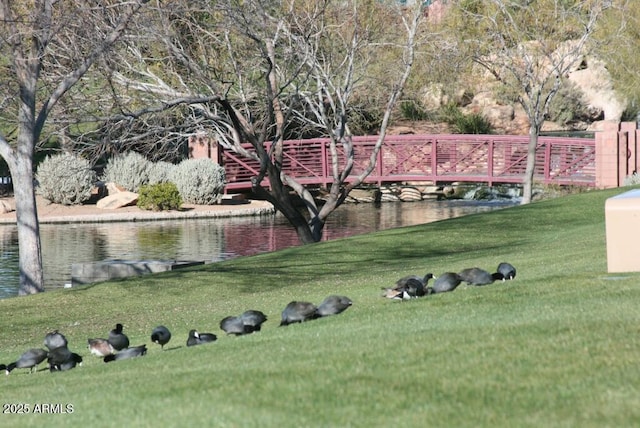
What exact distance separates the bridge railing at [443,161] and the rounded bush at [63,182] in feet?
19.5

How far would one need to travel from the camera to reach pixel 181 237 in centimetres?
3306

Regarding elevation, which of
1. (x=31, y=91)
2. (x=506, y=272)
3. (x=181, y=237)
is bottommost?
(x=181, y=237)

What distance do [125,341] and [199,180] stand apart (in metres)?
31.3

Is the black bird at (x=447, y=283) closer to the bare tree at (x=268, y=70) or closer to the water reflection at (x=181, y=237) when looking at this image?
the bare tree at (x=268, y=70)

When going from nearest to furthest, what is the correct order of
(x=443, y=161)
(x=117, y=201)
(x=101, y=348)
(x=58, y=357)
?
1. (x=58, y=357)
2. (x=101, y=348)
3. (x=117, y=201)
4. (x=443, y=161)

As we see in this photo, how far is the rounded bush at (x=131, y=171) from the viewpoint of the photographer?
4188 cm

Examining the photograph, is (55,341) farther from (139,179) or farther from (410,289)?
(139,179)

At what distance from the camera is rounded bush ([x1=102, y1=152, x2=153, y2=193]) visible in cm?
4188

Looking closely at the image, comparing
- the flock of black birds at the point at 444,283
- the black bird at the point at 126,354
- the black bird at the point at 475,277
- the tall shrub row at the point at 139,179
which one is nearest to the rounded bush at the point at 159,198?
the tall shrub row at the point at 139,179

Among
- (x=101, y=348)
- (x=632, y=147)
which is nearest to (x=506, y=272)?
(x=101, y=348)

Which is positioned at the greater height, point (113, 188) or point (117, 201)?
point (113, 188)

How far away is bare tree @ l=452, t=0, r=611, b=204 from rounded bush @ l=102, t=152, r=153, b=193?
13.4 metres

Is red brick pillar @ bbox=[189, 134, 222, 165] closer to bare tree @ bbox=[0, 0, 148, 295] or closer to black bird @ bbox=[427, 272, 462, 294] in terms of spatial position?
bare tree @ bbox=[0, 0, 148, 295]

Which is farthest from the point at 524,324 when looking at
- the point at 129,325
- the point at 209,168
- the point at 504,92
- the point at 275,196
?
the point at 504,92
